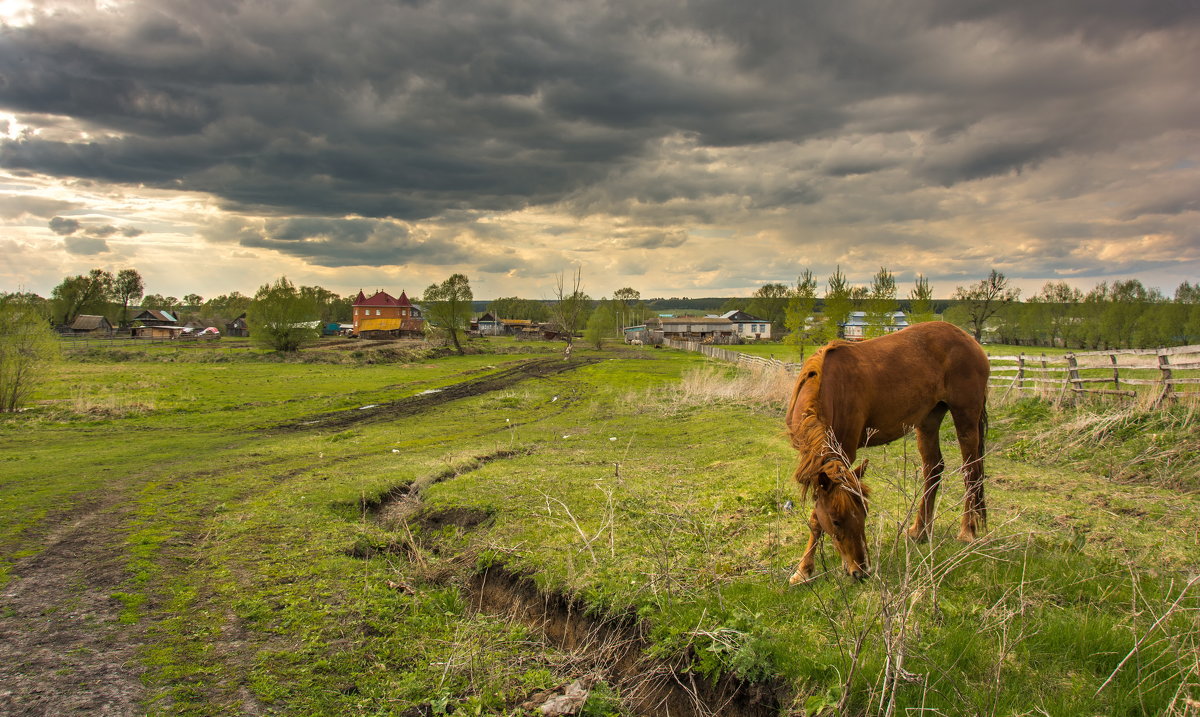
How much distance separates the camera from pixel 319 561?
730 cm

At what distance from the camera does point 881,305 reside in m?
40.9

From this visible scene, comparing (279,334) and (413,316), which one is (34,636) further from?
(413,316)

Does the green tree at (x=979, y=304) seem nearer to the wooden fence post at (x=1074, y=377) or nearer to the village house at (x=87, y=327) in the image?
the wooden fence post at (x=1074, y=377)

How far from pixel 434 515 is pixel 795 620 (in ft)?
20.5

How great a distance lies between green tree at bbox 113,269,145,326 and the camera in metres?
106

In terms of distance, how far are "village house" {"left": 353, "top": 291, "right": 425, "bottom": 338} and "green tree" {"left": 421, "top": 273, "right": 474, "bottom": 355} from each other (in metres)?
27.8

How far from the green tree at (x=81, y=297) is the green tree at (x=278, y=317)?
65.1 m

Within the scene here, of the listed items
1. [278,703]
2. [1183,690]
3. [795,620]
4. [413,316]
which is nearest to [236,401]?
[278,703]

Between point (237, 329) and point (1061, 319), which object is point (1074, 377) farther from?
point (237, 329)

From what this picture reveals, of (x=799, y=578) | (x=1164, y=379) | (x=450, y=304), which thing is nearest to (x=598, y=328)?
(x=450, y=304)

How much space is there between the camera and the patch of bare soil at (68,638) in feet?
14.5

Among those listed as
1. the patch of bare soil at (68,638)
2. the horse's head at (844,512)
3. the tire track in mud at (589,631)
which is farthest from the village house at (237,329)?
the horse's head at (844,512)

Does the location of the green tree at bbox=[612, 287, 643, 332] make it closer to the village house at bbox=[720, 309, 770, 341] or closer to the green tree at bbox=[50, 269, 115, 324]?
the village house at bbox=[720, 309, 770, 341]

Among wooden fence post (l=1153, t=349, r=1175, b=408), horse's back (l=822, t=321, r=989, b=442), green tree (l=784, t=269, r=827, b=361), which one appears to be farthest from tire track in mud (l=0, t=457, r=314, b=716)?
green tree (l=784, t=269, r=827, b=361)
